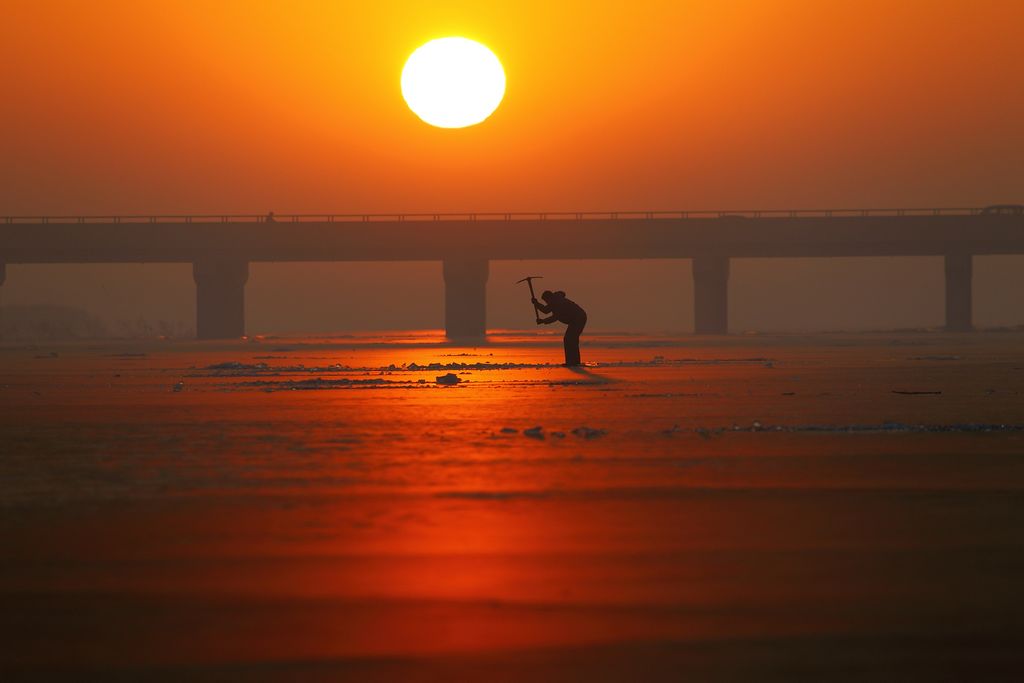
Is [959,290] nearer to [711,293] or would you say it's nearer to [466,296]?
[711,293]

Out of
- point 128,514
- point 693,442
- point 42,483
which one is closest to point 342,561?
point 128,514

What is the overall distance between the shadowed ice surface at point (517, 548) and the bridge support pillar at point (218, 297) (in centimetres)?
7884

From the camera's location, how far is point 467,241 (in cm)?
9150

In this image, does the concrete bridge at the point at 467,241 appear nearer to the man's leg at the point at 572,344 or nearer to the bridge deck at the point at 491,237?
the bridge deck at the point at 491,237

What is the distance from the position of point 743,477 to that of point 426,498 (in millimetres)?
2435

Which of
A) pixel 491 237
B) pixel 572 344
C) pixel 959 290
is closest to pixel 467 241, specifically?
pixel 491 237

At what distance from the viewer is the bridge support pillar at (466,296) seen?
3593 inches

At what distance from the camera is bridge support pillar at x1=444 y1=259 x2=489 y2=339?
91.2m

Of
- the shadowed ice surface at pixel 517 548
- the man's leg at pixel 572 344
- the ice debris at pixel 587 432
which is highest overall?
the man's leg at pixel 572 344

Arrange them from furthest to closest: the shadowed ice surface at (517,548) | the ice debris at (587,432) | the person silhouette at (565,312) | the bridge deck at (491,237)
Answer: the bridge deck at (491,237) < the person silhouette at (565,312) < the ice debris at (587,432) < the shadowed ice surface at (517,548)

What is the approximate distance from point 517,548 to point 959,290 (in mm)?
95988

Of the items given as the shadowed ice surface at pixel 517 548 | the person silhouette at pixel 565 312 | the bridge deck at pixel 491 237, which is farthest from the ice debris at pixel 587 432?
the bridge deck at pixel 491 237

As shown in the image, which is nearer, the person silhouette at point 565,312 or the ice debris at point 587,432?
the ice debris at point 587,432

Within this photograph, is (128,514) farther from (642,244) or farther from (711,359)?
(642,244)
